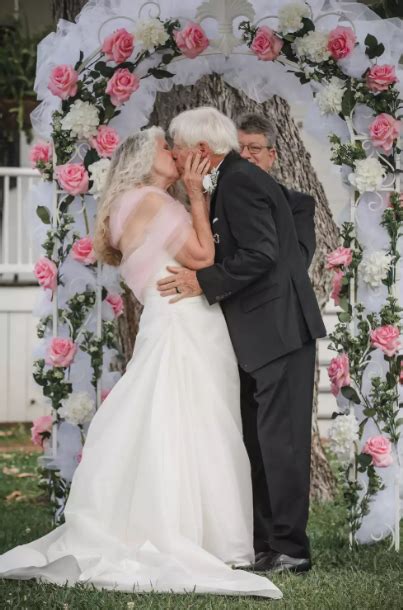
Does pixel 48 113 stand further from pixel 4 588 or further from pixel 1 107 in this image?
pixel 1 107

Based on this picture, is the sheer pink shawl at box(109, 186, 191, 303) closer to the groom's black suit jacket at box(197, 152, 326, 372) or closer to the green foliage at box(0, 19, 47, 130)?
the groom's black suit jacket at box(197, 152, 326, 372)

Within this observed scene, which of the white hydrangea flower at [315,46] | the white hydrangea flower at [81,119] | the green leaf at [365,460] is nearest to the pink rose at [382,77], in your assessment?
the white hydrangea flower at [315,46]

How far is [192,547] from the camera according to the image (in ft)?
16.5

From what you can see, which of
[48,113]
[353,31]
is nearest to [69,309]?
[48,113]

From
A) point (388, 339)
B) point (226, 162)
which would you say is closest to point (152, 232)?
point (226, 162)

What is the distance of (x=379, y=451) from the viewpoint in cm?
586

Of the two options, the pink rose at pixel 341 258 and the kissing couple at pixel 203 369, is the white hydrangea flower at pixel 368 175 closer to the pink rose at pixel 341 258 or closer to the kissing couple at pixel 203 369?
the pink rose at pixel 341 258

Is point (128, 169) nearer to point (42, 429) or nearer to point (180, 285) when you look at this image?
point (180, 285)

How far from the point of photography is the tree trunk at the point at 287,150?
7238 millimetres

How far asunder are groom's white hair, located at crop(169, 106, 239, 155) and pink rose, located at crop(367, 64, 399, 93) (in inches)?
36.9

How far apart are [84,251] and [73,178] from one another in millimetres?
394

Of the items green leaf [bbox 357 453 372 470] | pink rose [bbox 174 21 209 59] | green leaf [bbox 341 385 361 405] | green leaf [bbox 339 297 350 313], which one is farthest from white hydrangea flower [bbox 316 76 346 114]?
green leaf [bbox 357 453 372 470]

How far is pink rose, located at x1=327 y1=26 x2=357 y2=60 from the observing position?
5809mm

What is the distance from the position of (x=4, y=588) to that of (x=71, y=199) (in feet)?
7.43
